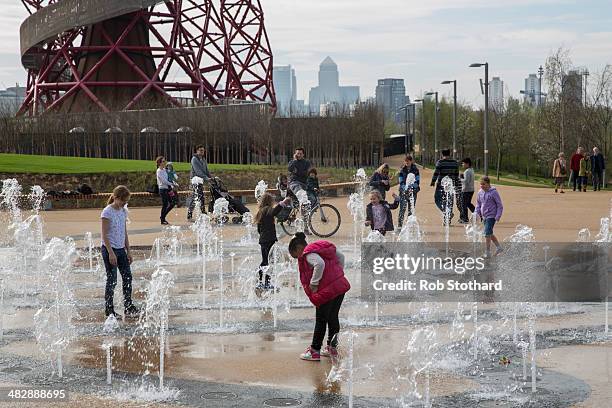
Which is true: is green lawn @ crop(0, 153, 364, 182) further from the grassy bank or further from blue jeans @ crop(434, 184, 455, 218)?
blue jeans @ crop(434, 184, 455, 218)

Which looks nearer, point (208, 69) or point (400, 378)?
point (400, 378)

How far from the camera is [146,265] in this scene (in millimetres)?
14648

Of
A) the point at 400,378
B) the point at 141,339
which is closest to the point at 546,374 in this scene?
the point at 400,378

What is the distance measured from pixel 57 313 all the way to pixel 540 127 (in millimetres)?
50108

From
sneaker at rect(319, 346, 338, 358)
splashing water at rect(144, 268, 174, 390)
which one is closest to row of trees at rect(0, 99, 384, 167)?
splashing water at rect(144, 268, 174, 390)

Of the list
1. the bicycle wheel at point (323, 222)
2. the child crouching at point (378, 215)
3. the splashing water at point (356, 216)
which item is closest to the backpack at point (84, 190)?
the splashing water at point (356, 216)

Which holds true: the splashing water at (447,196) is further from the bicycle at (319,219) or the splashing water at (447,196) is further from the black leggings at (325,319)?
the black leggings at (325,319)

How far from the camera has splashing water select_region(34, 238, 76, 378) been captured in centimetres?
874

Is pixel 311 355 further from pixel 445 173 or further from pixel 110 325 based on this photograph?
pixel 445 173

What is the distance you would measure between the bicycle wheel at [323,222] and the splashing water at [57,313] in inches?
234

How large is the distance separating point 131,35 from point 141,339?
54.9 metres

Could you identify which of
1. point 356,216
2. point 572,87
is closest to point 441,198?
point 356,216

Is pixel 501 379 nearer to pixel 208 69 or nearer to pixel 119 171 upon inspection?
pixel 119 171

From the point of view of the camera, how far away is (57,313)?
1016 centimetres
